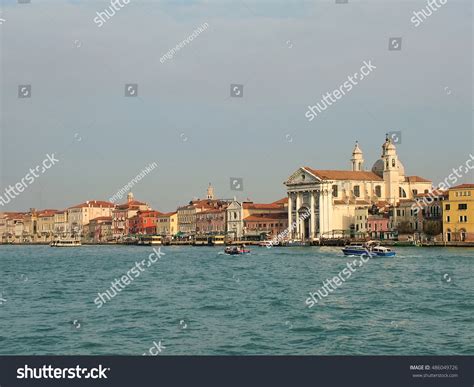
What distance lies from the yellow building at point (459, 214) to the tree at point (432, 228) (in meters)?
1.10

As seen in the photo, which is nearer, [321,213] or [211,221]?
[321,213]

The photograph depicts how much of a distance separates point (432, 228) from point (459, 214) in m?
2.49

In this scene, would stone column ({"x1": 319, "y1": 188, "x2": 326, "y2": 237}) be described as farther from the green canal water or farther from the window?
the green canal water

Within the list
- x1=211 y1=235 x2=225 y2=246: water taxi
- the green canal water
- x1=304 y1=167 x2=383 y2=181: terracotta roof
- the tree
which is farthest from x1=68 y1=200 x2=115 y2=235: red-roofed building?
the green canal water

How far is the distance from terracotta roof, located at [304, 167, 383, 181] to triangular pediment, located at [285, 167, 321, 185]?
27 centimetres

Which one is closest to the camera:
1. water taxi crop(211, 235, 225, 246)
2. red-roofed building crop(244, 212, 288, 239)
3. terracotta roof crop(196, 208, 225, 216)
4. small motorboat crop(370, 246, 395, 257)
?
small motorboat crop(370, 246, 395, 257)

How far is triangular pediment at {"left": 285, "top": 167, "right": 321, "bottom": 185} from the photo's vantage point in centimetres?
5283

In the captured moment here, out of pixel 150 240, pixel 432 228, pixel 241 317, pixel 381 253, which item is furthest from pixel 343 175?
pixel 241 317

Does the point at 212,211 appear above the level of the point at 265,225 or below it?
above

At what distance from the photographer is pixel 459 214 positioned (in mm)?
41312

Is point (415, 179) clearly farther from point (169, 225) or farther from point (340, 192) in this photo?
point (169, 225)

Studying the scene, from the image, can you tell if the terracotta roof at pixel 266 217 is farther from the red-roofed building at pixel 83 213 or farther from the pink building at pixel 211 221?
the red-roofed building at pixel 83 213
